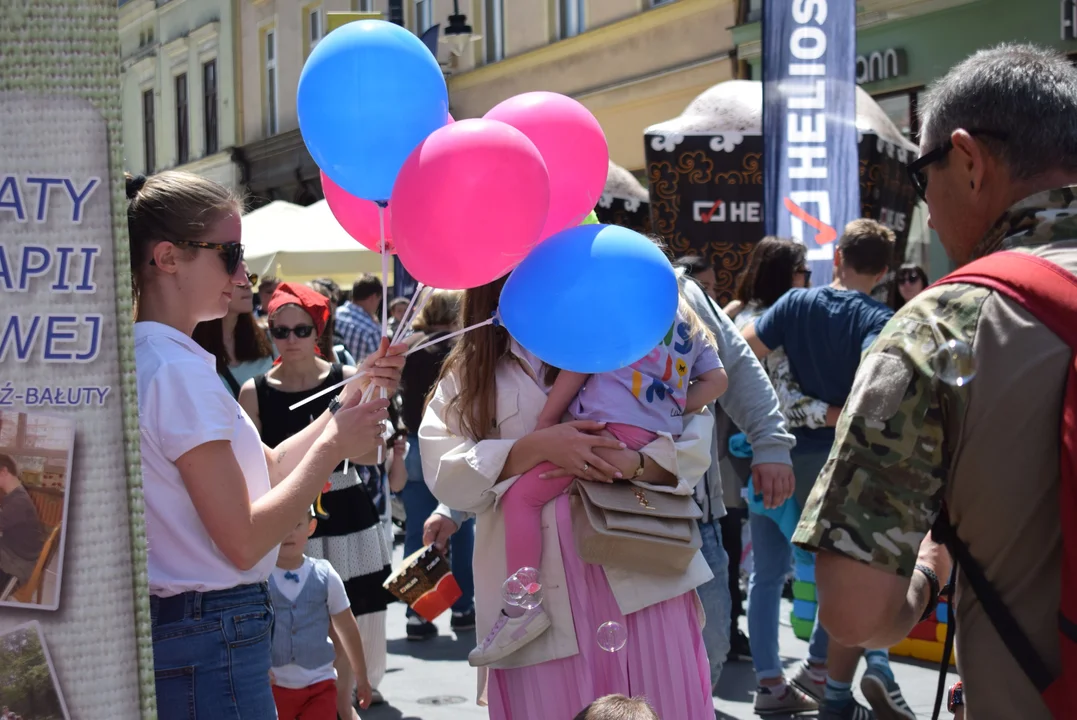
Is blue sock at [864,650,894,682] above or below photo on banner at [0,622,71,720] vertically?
→ below

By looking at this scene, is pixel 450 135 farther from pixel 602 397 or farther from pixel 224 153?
pixel 224 153

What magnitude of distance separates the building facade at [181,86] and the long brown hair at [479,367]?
2416 cm

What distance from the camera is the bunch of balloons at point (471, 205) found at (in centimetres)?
255

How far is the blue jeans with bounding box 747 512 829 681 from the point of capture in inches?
202

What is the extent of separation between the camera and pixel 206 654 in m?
2.23

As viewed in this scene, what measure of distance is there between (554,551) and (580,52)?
14.7 metres

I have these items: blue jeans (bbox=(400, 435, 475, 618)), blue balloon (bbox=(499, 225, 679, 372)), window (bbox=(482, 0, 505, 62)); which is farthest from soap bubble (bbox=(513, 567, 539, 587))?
window (bbox=(482, 0, 505, 62))

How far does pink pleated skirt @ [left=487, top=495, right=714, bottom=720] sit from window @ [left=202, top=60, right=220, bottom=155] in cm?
2685

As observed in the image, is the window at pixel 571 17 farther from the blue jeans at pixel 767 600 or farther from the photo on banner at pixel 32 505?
the photo on banner at pixel 32 505

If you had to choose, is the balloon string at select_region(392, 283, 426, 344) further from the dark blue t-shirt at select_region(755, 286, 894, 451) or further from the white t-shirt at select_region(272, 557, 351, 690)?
the dark blue t-shirt at select_region(755, 286, 894, 451)

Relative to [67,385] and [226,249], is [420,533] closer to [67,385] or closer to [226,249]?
[226,249]

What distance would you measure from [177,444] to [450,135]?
0.90 metres

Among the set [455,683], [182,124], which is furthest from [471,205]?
[182,124]

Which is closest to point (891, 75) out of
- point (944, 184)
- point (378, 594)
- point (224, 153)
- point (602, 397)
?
point (378, 594)
